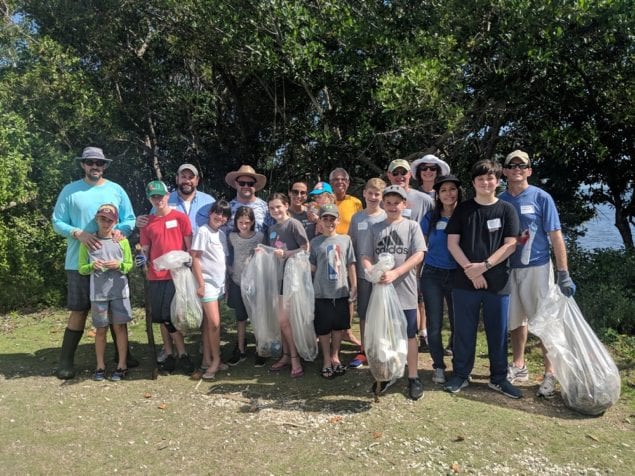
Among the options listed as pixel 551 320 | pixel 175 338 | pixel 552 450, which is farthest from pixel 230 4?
pixel 552 450

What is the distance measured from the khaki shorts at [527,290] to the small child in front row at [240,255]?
2.30 meters

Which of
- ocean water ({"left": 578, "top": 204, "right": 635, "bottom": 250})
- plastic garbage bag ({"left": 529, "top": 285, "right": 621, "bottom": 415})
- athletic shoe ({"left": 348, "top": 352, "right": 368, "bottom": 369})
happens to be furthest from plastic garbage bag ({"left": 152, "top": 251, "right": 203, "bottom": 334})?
ocean water ({"left": 578, "top": 204, "right": 635, "bottom": 250})

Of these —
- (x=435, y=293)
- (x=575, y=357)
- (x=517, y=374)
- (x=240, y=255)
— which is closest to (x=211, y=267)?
(x=240, y=255)

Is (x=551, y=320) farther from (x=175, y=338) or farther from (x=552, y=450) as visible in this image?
(x=175, y=338)

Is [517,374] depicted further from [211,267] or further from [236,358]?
Answer: [211,267]

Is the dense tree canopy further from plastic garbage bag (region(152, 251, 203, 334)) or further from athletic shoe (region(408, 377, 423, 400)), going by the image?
athletic shoe (region(408, 377, 423, 400))

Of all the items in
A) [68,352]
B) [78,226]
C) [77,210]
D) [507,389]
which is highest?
[77,210]

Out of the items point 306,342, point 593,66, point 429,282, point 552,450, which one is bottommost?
point 552,450

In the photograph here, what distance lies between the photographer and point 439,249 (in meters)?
4.18

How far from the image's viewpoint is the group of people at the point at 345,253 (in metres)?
3.95

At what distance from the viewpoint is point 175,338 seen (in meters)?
4.84

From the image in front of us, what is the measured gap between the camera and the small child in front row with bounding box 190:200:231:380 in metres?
4.51

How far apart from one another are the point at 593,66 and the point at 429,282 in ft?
14.1

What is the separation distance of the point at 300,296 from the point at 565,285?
213 cm
